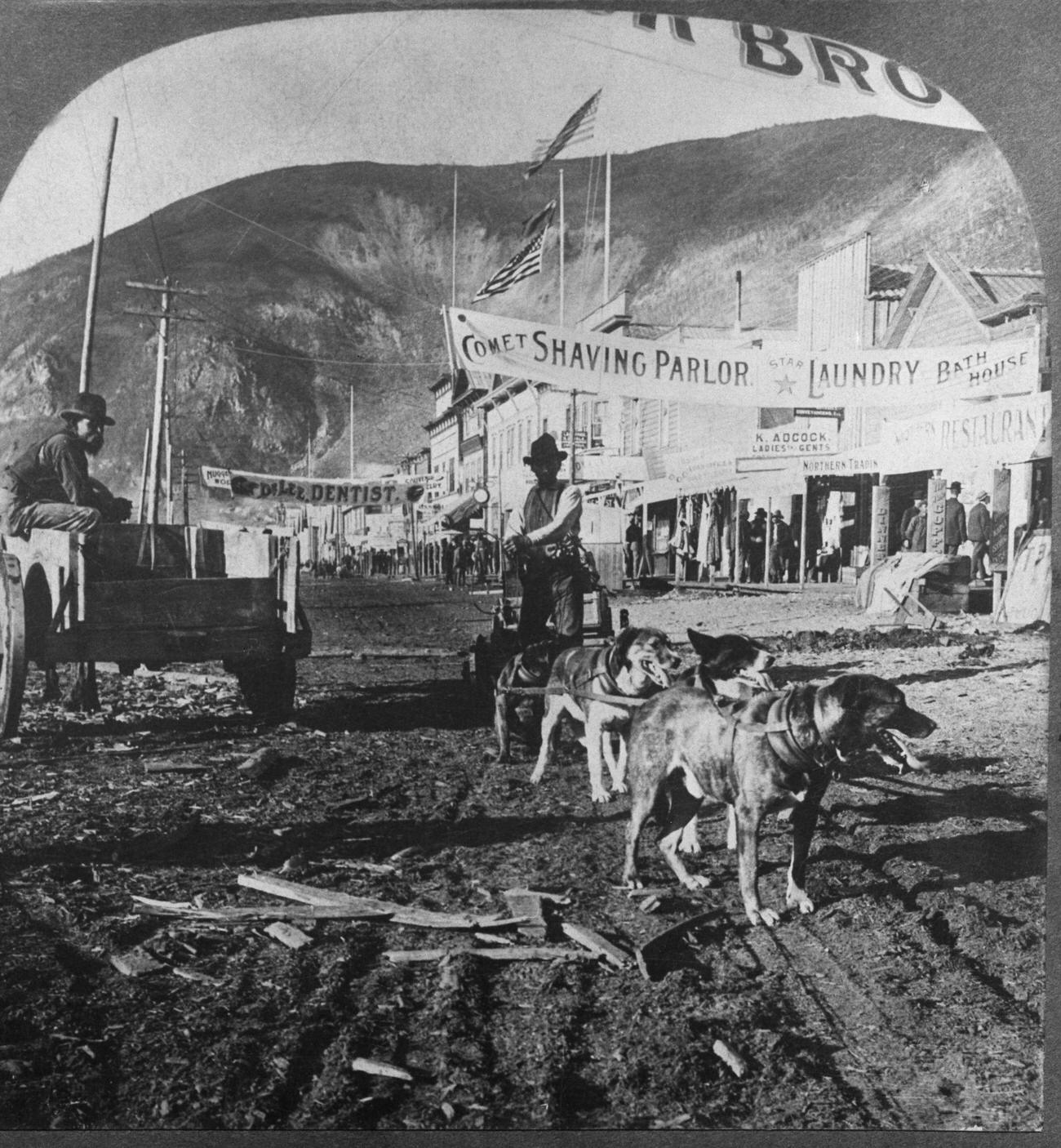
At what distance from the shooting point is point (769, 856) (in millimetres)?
3277

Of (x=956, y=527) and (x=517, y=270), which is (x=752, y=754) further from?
(x=517, y=270)

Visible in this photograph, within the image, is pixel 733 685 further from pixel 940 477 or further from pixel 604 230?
pixel 604 230

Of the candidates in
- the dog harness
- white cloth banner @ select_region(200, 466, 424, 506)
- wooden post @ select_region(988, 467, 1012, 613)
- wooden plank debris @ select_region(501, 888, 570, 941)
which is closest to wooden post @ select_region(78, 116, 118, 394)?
white cloth banner @ select_region(200, 466, 424, 506)

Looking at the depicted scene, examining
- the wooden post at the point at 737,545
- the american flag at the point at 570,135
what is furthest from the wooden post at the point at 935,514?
the american flag at the point at 570,135

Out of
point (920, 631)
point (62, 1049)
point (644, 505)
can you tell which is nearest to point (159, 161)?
point (644, 505)

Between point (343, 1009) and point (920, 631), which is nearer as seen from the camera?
point (343, 1009)

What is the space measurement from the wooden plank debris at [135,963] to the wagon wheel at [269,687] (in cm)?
87

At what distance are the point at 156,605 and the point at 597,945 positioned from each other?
190 centimetres

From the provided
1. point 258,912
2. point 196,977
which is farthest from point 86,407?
point 196,977

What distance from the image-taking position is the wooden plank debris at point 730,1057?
284 cm

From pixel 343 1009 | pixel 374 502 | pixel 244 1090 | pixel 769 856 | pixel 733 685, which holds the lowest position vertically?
pixel 244 1090

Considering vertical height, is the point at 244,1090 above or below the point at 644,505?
below

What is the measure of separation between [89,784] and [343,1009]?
1.21 m

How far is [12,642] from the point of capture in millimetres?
3332
